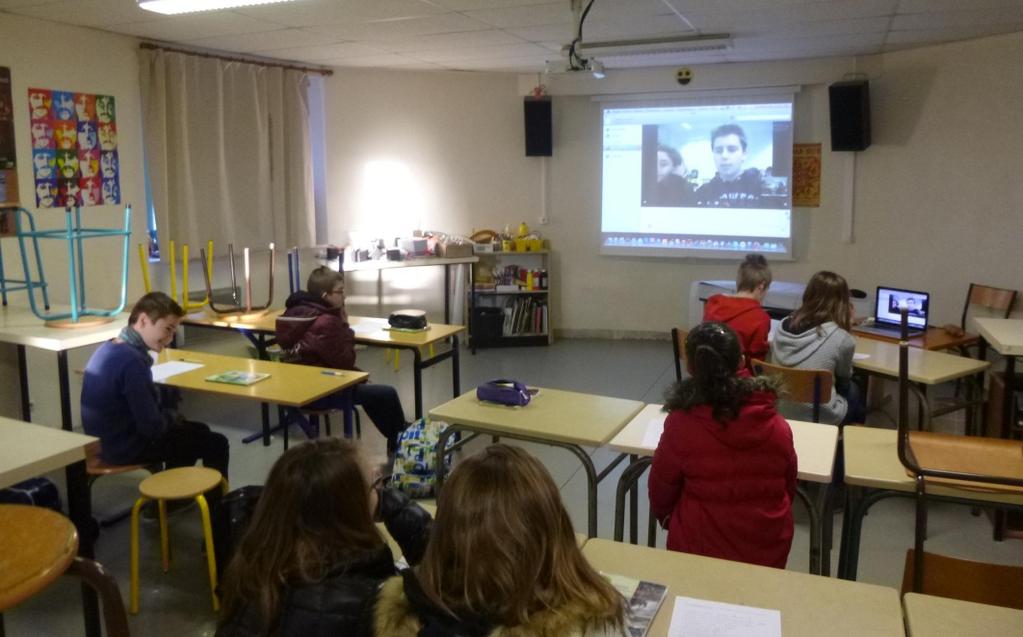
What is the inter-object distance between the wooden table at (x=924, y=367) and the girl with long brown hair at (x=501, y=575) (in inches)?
115

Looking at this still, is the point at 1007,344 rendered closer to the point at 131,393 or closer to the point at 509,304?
the point at 131,393

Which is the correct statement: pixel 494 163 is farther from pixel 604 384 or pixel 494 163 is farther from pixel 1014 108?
pixel 1014 108

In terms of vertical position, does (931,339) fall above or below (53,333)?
below

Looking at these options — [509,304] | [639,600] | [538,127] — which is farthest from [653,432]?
[538,127]

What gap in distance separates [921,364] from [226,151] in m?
5.02

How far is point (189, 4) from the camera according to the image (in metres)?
4.34

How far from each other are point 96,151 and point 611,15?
11.2 ft

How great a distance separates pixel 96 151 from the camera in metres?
5.30

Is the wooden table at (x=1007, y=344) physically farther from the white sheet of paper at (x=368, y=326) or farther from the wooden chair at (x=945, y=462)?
the white sheet of paper at (x=368, y=326)

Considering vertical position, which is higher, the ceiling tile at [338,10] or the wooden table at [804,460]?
the ceiling tile at [338,10]

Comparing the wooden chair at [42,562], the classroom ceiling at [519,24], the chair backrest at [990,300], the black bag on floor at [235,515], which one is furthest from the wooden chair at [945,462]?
the chair backrest at [990,300]

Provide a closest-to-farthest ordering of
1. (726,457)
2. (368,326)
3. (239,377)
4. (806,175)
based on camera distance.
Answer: (726,457) → (239,377) → (368,326) → (806,175)

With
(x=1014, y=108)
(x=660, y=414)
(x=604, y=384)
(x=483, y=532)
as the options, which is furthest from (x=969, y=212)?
(x=483, y=532)

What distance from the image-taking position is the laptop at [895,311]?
4.93 metres
